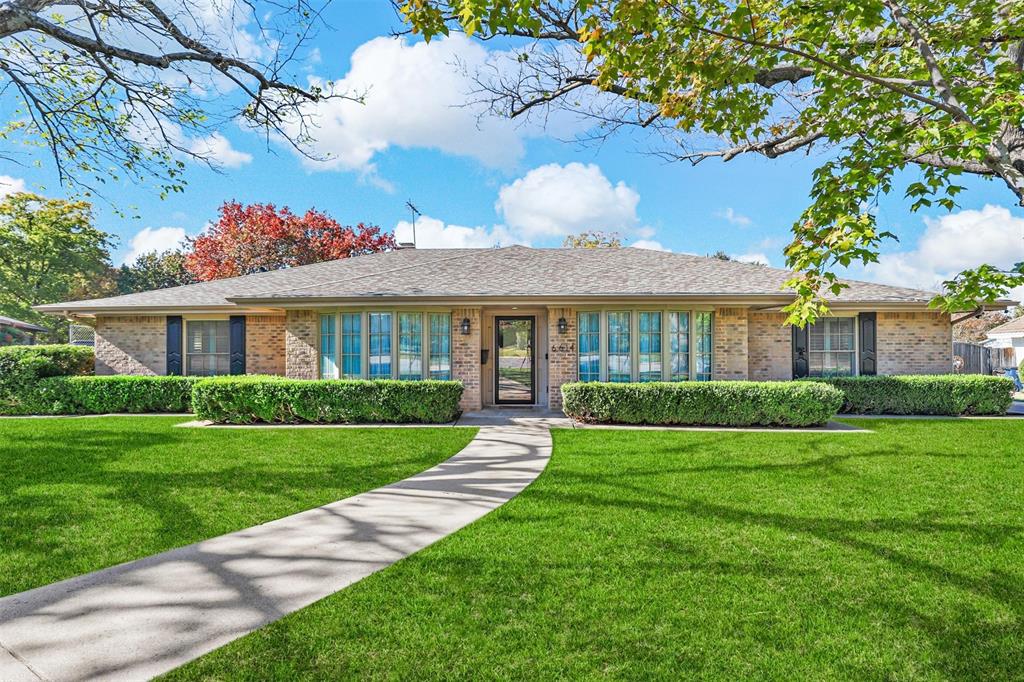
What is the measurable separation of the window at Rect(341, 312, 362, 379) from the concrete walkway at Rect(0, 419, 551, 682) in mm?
6888

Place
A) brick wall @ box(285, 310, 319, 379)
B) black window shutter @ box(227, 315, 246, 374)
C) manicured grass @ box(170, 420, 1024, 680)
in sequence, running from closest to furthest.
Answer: manicured grass @ box(170, 420, 1024, 680)
brick wall @ box(285, 310, 319, 379)
black window shutter @ box(227, 315, 246, 374)

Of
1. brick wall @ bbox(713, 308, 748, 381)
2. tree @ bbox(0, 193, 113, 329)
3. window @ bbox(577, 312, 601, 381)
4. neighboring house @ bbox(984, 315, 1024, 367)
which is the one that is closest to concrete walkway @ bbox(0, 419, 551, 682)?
window @ bbox(577, 312, 601, 381)

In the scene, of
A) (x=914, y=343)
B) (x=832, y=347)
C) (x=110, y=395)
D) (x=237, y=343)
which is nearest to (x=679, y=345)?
(x=832, y=347)

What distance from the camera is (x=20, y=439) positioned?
8.57m

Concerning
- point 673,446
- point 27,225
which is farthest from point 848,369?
point 27,225

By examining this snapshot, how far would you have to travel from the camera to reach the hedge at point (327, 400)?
1014 centimetres

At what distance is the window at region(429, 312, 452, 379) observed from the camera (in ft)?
38.9

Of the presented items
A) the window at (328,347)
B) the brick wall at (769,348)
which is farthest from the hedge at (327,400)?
the brick wall at (769,348)

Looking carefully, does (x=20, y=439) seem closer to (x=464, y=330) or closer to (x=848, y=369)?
(x=464, y=330)

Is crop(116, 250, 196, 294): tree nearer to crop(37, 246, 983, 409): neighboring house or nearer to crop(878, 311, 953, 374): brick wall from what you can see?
crop(37, 246, 983, 409): neighboring house

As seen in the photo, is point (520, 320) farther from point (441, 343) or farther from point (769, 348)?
point (769, 348)

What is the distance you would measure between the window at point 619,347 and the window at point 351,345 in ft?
19.7

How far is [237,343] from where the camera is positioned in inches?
516

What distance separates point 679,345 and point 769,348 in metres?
2.75
